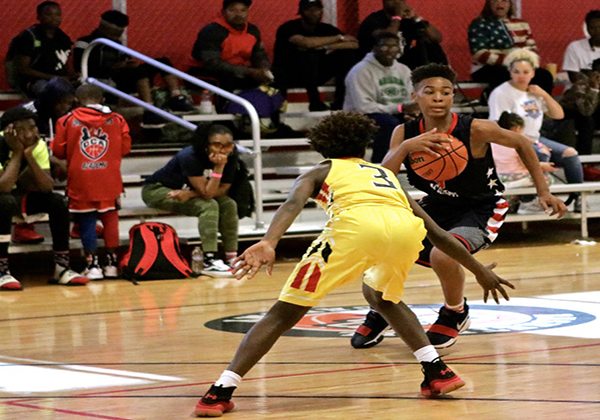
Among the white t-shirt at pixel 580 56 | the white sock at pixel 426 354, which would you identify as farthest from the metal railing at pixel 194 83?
the white sock at pixel 426 354

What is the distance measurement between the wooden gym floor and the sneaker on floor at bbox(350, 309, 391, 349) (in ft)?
0.18

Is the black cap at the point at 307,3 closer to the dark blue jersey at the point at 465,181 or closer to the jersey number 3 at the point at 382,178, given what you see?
the dark blue jersey at the point at 465,181

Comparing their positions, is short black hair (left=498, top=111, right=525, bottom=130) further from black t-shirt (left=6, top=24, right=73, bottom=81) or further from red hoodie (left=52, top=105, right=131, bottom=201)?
black t-shirt (left=6, top=24, right=73, bottom=81)

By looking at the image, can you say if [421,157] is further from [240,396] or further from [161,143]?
[161,143]

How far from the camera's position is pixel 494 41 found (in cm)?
1193

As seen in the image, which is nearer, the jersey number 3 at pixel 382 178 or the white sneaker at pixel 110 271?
the jersey number 3 at pixel 382 178

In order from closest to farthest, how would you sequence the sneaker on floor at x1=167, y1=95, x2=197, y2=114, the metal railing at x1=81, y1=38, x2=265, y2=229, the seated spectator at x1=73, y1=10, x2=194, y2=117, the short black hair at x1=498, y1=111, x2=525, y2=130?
the metal railing at x1=81, y1=38, x2=265, y2=229, the short black hair at x1=498, y1=111, x2=525, y2=130, the seated spectator at x1=73, y1=10, x2=194, y2=117, the sneaker on floor at x1=167, y1=95, x2=197, y2=114

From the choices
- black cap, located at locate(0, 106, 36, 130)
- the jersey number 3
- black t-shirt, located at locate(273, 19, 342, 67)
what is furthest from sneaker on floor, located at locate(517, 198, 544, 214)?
the jersey number 3

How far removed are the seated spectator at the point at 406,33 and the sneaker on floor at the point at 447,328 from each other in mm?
6405

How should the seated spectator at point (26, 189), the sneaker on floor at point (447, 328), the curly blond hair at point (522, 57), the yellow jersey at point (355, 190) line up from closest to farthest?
1. the yellow jersey at point (355, 190)
2. the sneaker on floor at point (447, 328)
3. the seated spectator at point (26, 189)
4. the curly blond hair at point (522, 57)

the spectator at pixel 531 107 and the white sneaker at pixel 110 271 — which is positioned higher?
the spectator at pixel 531 107

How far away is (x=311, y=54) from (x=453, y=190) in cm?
578

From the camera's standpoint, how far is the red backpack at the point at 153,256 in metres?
8.38

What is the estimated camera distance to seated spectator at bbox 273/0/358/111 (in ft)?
35.7
